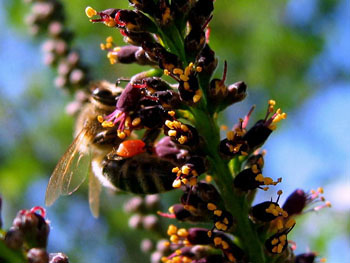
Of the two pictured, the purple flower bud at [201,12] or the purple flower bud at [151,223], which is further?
the purple flower bud at [151,223]

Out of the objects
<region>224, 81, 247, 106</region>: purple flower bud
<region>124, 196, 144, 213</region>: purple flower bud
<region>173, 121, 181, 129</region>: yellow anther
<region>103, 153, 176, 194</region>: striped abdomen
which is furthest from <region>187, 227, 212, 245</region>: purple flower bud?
<region>124, 196, 144, 213</region>: purple flower bud

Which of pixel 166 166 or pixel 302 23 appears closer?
pixel 166 166

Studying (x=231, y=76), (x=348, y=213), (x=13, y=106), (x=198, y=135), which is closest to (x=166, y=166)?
(x=198, y=135)

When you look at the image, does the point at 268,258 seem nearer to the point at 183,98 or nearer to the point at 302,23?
the point at 183,98

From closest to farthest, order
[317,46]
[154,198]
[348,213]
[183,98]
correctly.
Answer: [183,98] → [154,198] → [348,213] → [317,46]

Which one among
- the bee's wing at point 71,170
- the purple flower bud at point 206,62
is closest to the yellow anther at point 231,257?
the purple flower bud at point 206,62

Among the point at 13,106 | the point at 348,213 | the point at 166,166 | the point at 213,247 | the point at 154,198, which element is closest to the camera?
the point at 213,247

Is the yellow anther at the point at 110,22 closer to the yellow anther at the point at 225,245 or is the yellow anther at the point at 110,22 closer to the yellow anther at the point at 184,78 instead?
the yellow anther at the point at 184,78

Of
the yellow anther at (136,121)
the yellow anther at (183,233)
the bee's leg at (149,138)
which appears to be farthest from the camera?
the bee's leg at (149,138)

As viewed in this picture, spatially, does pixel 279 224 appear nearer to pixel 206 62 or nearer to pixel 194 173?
pixel 194 173
